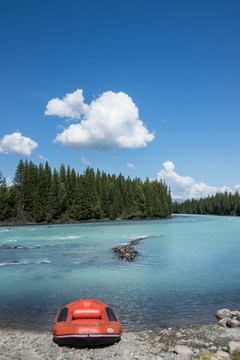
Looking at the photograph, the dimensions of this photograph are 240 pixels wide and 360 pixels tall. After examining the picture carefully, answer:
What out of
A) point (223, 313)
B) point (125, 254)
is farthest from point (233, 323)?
point (125, 254)

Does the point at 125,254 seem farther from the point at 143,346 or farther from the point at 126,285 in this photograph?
the point at 143,346

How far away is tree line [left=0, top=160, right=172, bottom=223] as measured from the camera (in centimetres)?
9094

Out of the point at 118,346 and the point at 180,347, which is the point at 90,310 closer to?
the point at 118,346

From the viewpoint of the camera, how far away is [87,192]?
105 meters

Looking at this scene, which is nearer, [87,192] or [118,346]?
[118,346]

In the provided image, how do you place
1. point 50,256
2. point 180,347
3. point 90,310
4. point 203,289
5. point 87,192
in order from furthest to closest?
1. point 87,192
2. point 50,256
3. point 203,289
4. point 90,310
5. point 180,347

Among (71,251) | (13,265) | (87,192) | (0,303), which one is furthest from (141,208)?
(0,303)

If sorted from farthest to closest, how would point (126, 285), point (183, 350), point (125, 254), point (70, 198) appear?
1. point (70, 198)
2. point (125, 254)
3. point (126, 285)
4. point (183, 350)

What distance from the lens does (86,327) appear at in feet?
32.3

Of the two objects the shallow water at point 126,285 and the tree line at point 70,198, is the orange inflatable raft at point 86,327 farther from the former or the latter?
the tree line at point 70,198

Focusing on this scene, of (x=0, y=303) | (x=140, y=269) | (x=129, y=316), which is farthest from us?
(x=140, y=269)

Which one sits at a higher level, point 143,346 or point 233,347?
point 233,347

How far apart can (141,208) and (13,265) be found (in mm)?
97684

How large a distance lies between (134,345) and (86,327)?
183 centimetres
